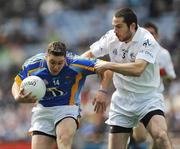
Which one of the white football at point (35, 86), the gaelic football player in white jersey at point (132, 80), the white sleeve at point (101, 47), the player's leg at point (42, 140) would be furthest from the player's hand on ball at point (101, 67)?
the player's leg at point (42, 140)

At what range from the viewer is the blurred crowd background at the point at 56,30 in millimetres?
18188

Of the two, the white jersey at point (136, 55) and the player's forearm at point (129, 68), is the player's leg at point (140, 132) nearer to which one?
the white jersey at point (136, 55)

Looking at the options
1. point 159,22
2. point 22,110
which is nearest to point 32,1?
point 159,22

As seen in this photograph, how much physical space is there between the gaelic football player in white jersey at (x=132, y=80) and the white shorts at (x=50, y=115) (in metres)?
0.46

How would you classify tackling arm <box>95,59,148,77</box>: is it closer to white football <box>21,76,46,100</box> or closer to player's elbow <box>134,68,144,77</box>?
player's elbow <box>134,68,144,77</box>

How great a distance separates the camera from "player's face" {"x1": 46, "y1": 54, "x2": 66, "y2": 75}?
10.8 m

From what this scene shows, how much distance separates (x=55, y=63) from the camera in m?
10.9

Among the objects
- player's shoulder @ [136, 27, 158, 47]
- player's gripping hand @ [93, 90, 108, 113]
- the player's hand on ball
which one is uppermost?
player's shoulder @ [136, 27, 158, 47]

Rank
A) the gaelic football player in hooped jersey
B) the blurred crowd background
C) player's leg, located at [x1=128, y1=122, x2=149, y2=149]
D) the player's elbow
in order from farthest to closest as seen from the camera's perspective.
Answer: the blurred crowd background, player's leg, located at [x1=128, y1=122, x2=149, y2=149], the gaelic football player in hooped jersey, the player's elbow

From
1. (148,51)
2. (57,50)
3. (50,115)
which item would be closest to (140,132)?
(50,115)

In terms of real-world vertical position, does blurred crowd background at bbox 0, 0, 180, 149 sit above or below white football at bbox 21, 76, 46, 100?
above

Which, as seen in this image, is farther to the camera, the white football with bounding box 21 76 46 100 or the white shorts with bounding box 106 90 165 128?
the white shorts with bounding box 106 90 165 128

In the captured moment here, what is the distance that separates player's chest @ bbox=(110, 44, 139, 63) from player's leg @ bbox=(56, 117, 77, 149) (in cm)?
101

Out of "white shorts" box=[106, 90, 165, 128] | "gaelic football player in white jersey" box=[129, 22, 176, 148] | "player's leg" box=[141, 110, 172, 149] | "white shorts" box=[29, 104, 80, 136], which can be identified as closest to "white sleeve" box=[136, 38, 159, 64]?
"white shorts" box=[106, 90, 165, 128]
